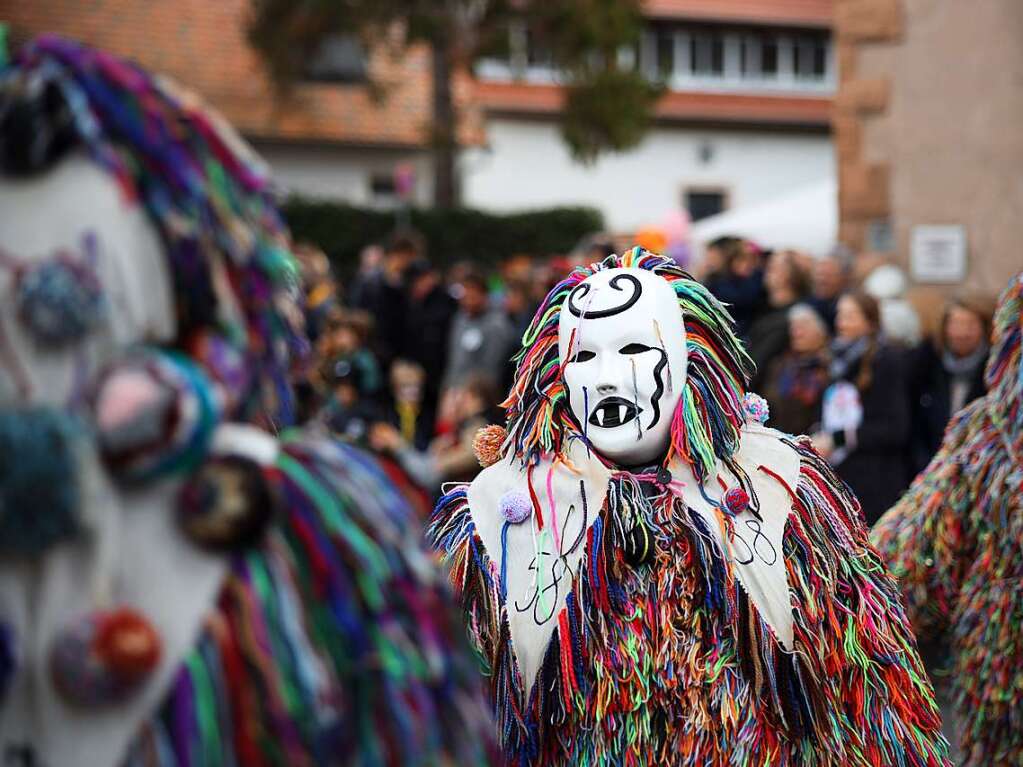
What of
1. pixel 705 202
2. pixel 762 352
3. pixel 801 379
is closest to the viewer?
pixel 801 379

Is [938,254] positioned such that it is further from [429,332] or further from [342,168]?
[342,168]

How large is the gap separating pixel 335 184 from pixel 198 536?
905 inches

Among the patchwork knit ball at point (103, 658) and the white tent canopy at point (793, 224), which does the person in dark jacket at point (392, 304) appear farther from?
the patchwork knit ball at point (103, 658)

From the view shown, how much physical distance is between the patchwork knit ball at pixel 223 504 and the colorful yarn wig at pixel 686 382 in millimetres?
1961

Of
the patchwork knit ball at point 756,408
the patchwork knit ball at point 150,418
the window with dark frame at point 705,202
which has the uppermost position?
the window with dark frame at point 705,202

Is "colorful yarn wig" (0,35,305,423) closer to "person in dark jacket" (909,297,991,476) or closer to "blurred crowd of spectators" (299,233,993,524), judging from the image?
"blurred crowd of spectators" (299,233,993,524)

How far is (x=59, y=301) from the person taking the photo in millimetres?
1652

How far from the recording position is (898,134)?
37.1 feet

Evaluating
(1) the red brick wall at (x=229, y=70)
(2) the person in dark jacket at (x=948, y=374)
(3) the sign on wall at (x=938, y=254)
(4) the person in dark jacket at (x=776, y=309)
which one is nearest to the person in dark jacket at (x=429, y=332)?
(4) the person in dark jacket at (x=776, y=309)

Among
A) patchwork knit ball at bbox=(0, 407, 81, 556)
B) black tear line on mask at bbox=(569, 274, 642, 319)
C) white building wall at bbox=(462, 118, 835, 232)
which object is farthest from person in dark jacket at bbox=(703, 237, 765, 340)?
white building wall at bbox=(462, 118, 835, 232)

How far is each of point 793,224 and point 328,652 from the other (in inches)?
504

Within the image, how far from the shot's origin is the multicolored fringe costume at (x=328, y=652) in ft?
5.47

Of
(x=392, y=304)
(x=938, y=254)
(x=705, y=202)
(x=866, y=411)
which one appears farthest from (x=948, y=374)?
(x=705, y=202)

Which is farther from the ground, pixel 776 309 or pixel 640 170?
pixel 640 170
